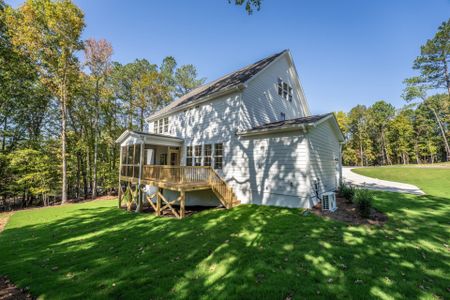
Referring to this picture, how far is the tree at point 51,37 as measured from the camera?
1434cm

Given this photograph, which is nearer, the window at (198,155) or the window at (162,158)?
the window at (198,155)

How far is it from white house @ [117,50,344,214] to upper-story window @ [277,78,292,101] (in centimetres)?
7

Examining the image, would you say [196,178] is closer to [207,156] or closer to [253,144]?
[207,156]

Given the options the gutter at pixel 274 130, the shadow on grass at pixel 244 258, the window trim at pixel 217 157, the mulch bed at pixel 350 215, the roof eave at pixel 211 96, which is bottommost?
the shadow on grass at pixel 244 258

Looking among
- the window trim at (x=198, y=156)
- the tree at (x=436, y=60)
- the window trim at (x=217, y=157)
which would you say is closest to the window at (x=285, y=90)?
the window trim at (x=217, y=157)

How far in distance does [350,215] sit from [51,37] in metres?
23.3

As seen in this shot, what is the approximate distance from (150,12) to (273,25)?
281 inches

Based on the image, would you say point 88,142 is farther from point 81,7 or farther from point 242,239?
point 242,239

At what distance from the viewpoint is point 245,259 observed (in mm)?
4562

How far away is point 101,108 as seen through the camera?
2275cm

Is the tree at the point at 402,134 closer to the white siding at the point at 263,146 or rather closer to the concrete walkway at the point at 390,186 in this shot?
the concrete walkway at the point at 390,186

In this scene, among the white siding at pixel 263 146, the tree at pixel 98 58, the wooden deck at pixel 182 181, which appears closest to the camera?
the white siding at pixel 263 146

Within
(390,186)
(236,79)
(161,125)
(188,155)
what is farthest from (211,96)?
(390,186)

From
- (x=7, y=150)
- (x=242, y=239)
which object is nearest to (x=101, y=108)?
(x=7, y=150)
